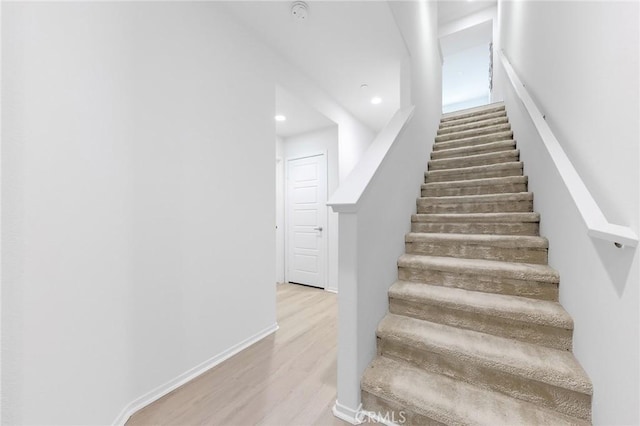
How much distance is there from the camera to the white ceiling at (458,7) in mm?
4664

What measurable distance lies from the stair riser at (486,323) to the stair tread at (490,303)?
26 millimetres

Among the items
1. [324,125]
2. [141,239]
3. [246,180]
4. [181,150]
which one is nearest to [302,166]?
[324,125]

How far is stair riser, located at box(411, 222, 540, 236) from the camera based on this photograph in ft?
6.39

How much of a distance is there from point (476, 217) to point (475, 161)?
993mm

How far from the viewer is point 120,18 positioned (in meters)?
1.41

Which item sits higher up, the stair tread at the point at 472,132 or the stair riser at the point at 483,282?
the stair tread at the point at 472,132

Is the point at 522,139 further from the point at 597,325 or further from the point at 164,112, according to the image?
the point at 164,112

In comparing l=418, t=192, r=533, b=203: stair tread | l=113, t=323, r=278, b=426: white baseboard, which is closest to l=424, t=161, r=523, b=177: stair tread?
l=418, t=192, r=533, b=203: stair tread

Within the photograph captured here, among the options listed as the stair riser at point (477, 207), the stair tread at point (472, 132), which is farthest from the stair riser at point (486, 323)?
the stair tread at point (472, 132)

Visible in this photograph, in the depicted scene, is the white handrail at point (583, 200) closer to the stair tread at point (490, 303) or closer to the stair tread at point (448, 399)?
the stair tread at point (490, 303)

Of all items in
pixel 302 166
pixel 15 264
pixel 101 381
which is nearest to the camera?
pixel 15 264

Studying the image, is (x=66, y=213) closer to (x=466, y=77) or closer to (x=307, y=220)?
(x=307, y=220)

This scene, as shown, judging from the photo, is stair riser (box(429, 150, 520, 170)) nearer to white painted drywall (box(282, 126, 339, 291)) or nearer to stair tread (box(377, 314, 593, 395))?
white painted drywall (box(282, 126, 339, 291))

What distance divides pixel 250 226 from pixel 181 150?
0.83 meters
